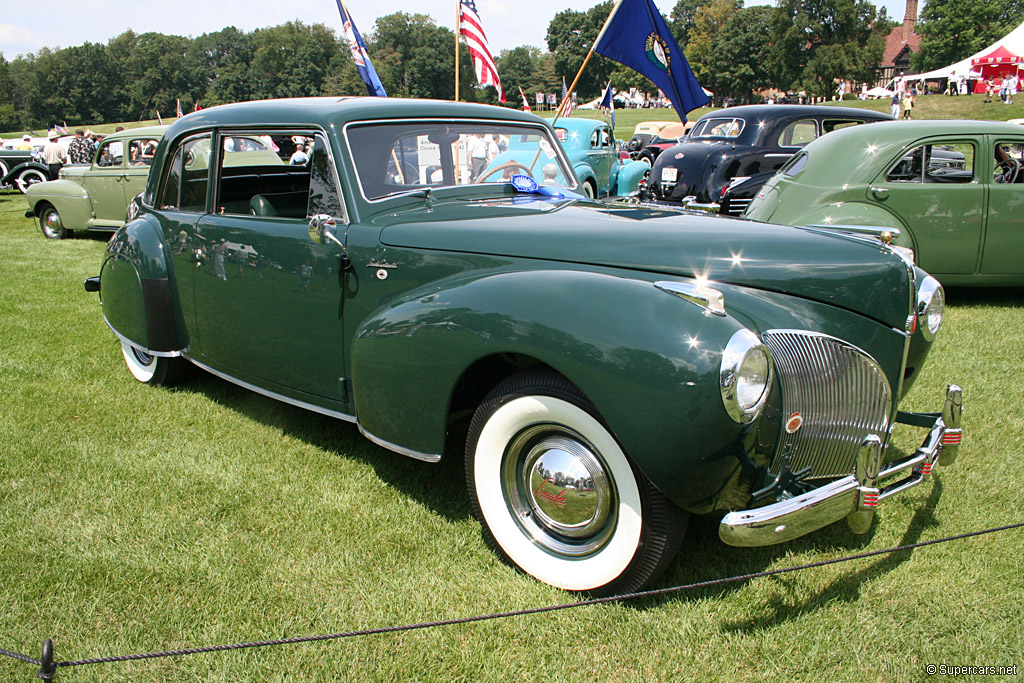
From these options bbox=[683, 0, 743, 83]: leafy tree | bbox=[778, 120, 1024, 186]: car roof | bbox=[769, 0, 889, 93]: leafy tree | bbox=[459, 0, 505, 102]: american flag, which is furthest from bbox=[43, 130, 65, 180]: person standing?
bbox=[683, 0, 743, 83]: leafy tree

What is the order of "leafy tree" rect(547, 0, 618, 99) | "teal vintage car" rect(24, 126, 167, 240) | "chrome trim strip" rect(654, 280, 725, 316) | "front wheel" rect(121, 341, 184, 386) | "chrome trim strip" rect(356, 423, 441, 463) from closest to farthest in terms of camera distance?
"chrome trim strip" rect(654, 280, 725, 316) → "chrome trim strip" rect(356, 423, 441, 463) → "front wheel" rect(121, 341, 184, 386) → "teal vintage car" rect(24, 126, 167, 240) → "leafy tree" rect(547, 0, 618, 99)

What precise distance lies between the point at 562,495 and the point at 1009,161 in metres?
5.94

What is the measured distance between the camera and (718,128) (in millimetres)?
10227

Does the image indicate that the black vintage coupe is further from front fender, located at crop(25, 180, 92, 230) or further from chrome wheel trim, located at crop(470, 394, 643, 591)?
front fender, located at crop(25, 180, 92, 230)

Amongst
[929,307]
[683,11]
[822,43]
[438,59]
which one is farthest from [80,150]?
[683,11]

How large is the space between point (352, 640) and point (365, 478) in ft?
3.59

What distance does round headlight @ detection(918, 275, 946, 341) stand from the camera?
2.72m

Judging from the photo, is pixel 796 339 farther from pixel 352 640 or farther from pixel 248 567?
pixel 248 567

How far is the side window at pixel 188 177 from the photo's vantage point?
149 inches

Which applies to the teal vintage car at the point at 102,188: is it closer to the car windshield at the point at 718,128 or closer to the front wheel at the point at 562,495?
the car windshield at the point at 718,128

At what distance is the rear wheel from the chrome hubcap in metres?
11.5

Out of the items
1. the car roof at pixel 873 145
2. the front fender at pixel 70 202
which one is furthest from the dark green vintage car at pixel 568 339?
the front fender at pixel 70 202

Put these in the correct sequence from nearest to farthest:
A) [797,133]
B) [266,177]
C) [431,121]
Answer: [431,121]
[266,177]
[797,133]

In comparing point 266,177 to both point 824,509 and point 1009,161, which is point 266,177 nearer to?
point 824,509
